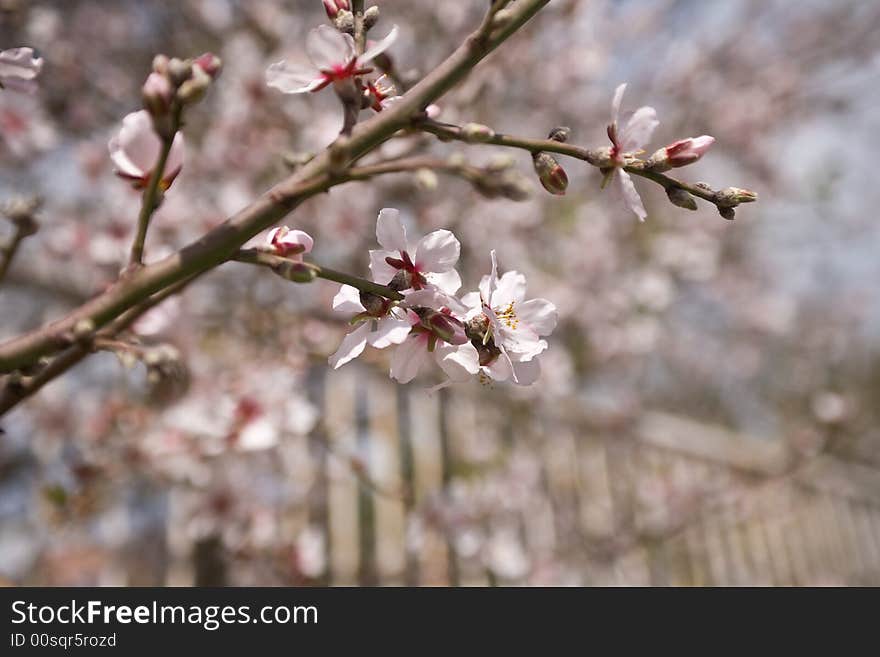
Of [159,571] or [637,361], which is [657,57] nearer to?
[637,361]

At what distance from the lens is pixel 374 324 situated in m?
0.70

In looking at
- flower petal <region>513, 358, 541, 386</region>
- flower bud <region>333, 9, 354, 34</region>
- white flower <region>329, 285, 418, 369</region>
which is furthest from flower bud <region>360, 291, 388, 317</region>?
flower bud <region>333, 9, 354, 34</region>

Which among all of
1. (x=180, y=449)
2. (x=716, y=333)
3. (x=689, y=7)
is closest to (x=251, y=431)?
(x=180, y=449)

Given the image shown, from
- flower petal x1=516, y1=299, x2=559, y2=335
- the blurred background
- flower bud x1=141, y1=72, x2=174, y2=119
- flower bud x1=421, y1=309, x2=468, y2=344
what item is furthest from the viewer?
the blurred background

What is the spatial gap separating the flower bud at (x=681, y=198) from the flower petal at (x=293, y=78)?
35 cm

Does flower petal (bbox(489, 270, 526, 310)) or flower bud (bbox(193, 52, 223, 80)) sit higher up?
flower bud (bbox(193, 52, 223, 80))

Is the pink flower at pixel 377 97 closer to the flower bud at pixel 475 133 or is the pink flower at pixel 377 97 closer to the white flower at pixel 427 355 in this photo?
the flower bud at pixel 475 133

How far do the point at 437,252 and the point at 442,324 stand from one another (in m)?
0.09

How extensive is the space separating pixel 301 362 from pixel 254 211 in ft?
4.20

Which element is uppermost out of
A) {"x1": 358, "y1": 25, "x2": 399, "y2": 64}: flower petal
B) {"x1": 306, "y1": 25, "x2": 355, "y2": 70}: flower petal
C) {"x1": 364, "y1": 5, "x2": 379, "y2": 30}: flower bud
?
{"x1": 364, "y1": 5, "x2": 379, "y2": 30}: flower bud

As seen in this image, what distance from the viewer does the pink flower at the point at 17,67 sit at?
77 centimetres

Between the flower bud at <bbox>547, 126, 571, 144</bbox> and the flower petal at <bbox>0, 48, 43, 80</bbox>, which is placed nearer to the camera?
the flower bud at <bbox>547, 126, 571, 144</bbox>

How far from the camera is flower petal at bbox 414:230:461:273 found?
26.8 inches

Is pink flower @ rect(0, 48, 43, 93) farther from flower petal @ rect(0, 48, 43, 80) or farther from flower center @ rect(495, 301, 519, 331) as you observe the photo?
flower center @ rect(495, 301, 519, 331)
